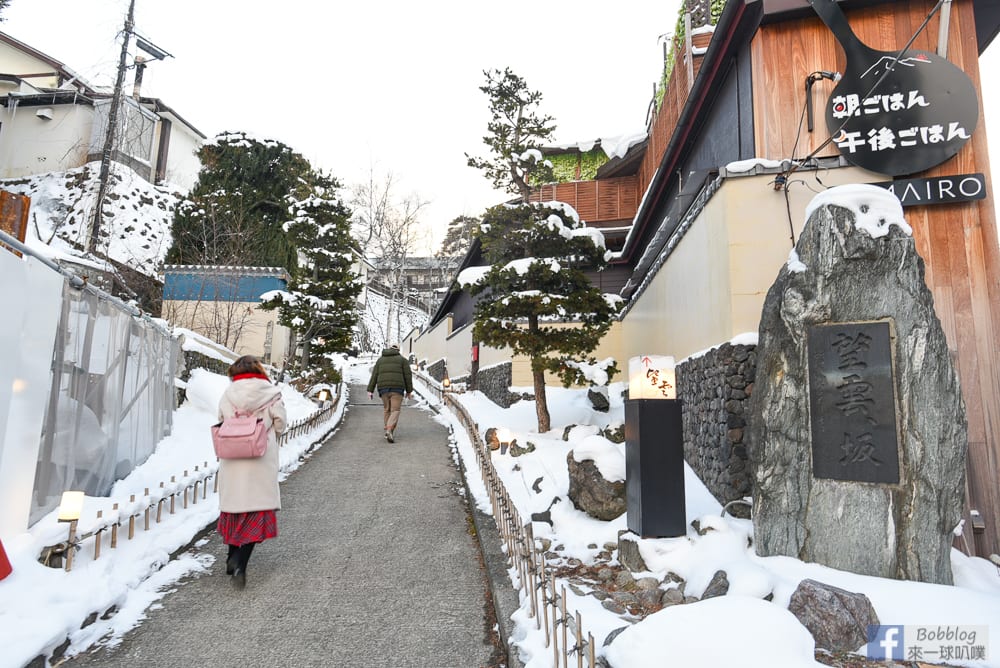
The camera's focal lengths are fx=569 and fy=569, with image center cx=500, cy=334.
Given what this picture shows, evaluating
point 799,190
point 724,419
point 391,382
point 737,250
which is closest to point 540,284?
point 391,382

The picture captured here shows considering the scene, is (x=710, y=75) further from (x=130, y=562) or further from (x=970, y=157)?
(x=130, y=562)

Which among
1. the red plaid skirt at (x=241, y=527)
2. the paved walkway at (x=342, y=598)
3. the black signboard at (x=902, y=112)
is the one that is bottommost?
the paved walkway at (x=342, y=598)

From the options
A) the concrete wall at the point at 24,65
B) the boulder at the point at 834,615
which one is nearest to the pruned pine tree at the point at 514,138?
the boulder at the point at 834,615

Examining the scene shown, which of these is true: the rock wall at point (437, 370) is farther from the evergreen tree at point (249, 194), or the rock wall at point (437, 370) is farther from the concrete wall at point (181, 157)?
the concrete wall at point (181, 157)

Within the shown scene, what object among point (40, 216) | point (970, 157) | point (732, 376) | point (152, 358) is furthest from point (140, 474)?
point (40, 216)

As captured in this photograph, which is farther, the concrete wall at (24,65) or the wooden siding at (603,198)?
the concrete wall at (24,65)

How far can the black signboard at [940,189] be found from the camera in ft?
22.5

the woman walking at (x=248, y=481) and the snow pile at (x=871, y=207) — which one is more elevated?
the snow pile at (x=871, y=207)

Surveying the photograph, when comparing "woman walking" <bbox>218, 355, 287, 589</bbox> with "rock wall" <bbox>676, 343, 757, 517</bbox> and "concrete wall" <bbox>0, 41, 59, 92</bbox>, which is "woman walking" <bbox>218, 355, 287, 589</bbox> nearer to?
"rock wall" <bbox>676, 343, 757, 517</bbox>

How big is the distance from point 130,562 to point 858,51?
388 inches

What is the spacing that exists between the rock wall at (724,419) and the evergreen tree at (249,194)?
62.0ft

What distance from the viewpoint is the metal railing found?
2967 mm

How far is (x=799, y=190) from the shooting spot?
22.4ft

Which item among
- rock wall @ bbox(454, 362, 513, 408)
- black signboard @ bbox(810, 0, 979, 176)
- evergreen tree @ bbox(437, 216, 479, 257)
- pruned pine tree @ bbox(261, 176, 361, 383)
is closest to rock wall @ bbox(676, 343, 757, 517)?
black signboard @ bbox(810, 0, 979, 176)
